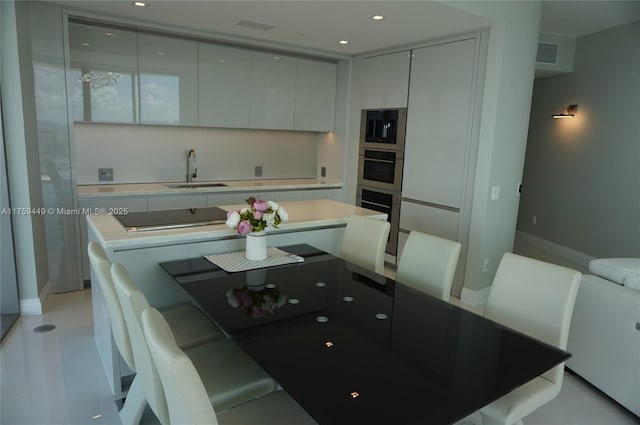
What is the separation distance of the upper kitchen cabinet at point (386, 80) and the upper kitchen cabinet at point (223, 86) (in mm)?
1404

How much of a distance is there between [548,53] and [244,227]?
495cm

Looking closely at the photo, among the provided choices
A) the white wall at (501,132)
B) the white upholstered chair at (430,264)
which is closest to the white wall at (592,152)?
the white wall at (501,132)

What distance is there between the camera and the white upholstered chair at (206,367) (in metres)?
1.63

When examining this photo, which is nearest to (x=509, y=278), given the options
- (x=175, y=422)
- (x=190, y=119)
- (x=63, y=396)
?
(x=175, y=422)

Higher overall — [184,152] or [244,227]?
[184,152]

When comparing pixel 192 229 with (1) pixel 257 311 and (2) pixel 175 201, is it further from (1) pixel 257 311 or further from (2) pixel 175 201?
(2) pixel 175 201

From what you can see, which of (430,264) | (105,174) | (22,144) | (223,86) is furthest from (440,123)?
(22,144)

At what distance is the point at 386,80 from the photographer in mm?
4809

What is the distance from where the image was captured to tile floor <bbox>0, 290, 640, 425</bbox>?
2.32 meters

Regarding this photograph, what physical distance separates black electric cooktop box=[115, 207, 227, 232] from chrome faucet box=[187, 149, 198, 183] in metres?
1.85

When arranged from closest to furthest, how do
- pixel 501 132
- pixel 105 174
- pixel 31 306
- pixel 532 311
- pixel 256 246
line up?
pixel 532 311 → pixel 256 246 → pixel 31 306 → pixel 501 132 → pixel 105 174

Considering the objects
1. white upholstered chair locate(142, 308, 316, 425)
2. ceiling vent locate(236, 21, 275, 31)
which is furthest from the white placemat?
ceiling vent locate(236, 21, 275, 31)

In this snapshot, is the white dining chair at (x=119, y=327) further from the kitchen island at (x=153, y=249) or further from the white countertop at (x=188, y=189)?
the white countertop at (x=188, y=189)

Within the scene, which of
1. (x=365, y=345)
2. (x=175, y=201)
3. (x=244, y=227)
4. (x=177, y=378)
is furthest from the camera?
(x=175, y=201)
